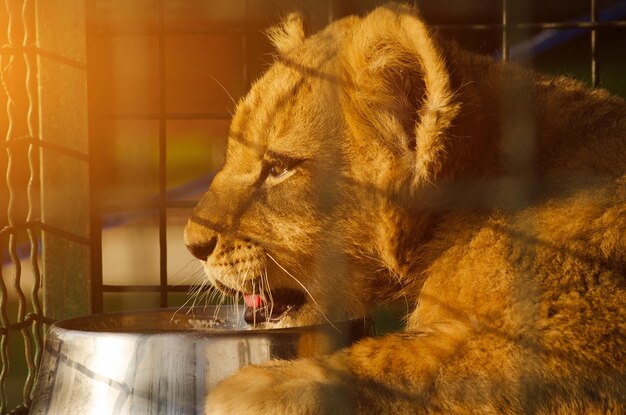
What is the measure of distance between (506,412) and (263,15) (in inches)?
86.4

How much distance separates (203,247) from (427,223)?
0.62 meters

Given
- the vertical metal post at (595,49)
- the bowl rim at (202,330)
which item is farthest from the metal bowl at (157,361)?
the vertical metal post at (595,49)

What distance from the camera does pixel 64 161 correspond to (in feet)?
10.9

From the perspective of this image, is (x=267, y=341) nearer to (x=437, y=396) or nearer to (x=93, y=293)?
(x=437, y=396)

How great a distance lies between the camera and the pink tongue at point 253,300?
260 centimetres

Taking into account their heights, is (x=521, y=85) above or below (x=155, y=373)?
above

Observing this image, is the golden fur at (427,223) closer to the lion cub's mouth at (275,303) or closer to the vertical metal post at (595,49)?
the lion cub's mouth at (275,303)

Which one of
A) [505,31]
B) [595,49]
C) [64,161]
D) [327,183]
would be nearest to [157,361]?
[327,183]

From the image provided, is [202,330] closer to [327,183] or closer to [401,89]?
[327,183]

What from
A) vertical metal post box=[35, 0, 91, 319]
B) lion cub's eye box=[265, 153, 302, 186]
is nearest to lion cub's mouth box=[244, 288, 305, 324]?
lion cub's eye box=[265, 153, 302, 186]

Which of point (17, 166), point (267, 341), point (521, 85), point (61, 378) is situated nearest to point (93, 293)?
point (17, 166)

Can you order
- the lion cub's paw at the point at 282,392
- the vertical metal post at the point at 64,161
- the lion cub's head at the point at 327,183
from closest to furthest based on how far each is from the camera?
the lion cub's paw at the point at 282,392 < the lion cub's head at the point at 327,183 < the vertical metal post at the point at 64,161

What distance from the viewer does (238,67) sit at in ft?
15.8

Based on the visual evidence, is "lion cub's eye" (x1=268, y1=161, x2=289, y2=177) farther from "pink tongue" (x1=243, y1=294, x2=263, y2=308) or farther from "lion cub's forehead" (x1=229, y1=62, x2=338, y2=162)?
"pink tongue" (x1=243, y1=294, x2=263, y2=308)
